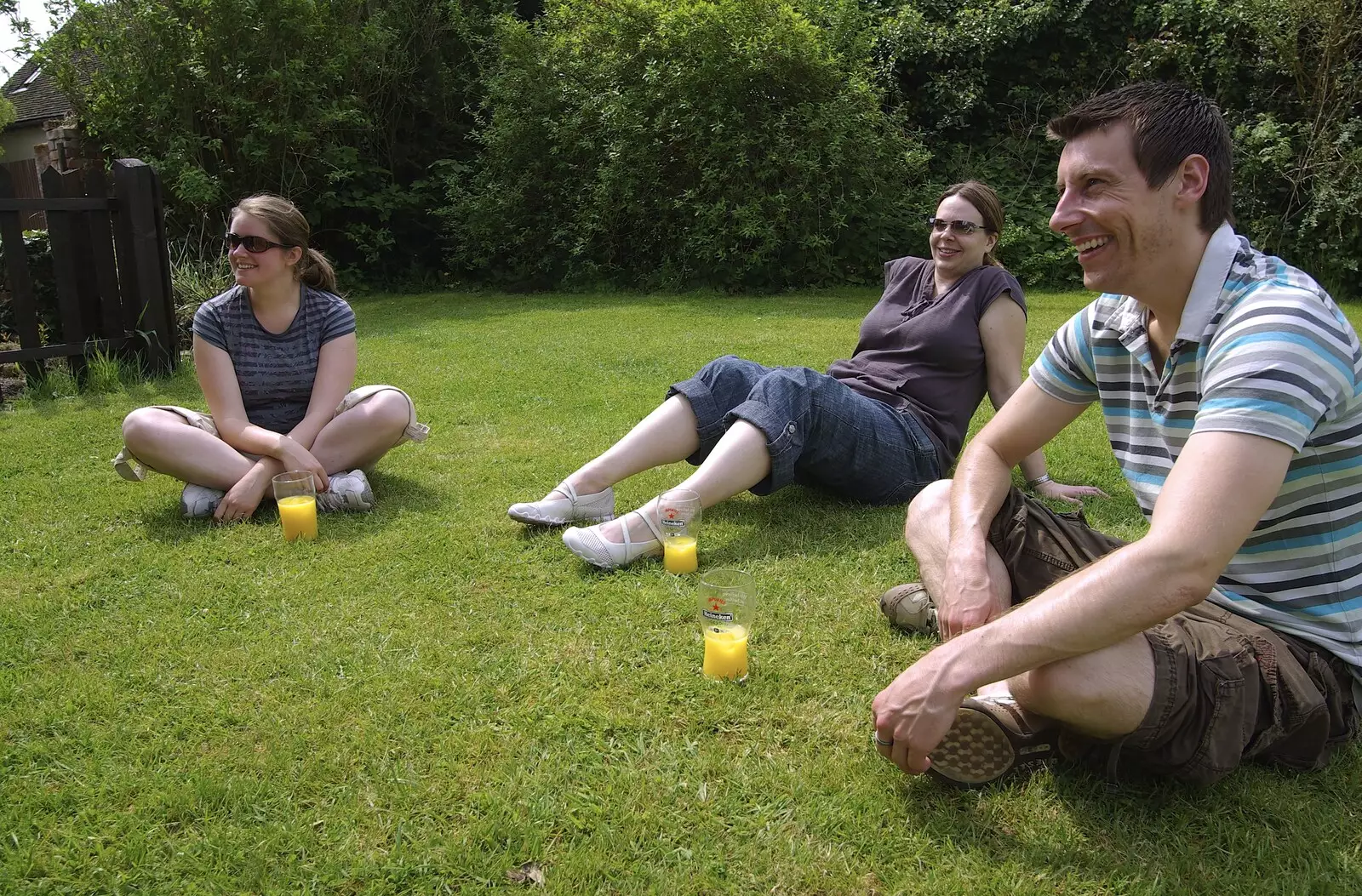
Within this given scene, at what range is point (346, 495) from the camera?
4.23 m

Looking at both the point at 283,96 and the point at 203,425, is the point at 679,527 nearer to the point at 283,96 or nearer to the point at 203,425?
the point at 203,425

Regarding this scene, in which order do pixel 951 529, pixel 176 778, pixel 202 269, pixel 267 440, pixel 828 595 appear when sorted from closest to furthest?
1. pixel 176 778
2. pixel 951 529
3. pixel 828 595
4. pixel 267 440
5. pixel 202 269

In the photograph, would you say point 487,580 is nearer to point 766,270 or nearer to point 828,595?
point 828,595

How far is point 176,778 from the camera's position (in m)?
2.31

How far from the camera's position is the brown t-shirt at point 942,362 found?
4.05 metres

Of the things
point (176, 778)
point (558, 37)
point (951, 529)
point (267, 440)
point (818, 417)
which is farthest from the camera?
point (558, 37)

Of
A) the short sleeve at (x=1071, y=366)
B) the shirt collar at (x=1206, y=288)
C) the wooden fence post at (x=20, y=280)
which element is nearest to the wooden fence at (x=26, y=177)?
the wooden fence post at (x=20, y=280)

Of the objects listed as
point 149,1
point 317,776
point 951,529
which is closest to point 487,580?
point 317,776

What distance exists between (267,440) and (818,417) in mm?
2359

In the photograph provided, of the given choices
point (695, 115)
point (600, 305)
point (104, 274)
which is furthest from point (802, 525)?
point (695, 115)

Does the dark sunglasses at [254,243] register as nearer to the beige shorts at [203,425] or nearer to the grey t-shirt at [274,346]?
the grey t-shirt at [274,346]

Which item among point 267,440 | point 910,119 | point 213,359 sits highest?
point 910,119

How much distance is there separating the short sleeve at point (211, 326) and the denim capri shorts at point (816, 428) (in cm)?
206

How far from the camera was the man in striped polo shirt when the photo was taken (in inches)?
71.5
